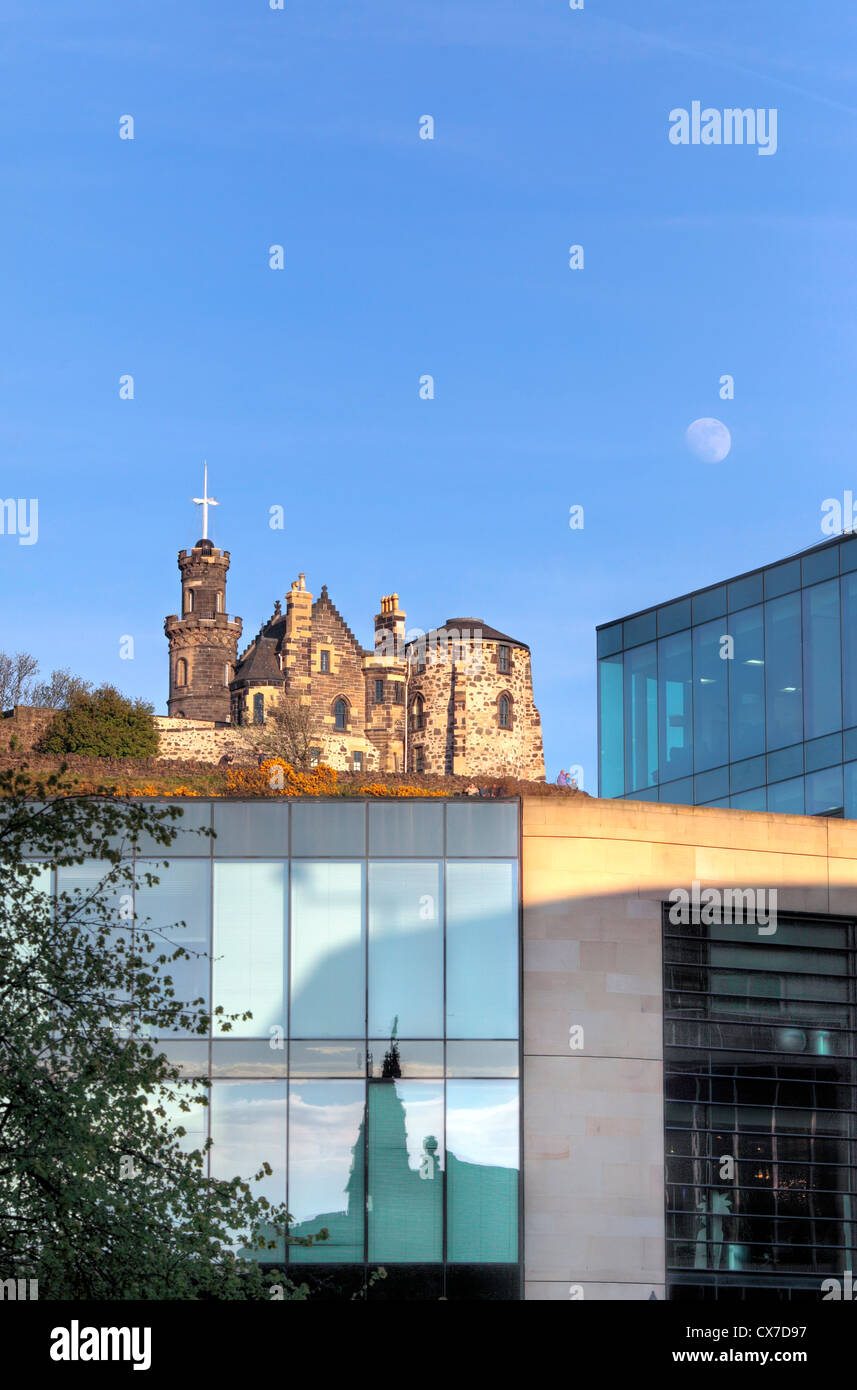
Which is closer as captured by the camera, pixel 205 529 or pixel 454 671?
pixel 454 671

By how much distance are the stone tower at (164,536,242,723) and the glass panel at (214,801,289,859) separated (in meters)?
84.2

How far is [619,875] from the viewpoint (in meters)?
28.6

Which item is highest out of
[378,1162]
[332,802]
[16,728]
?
[16,728]

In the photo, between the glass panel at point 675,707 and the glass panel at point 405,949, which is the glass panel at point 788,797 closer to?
the glass panel at point 675,707

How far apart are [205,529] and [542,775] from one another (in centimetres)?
3180

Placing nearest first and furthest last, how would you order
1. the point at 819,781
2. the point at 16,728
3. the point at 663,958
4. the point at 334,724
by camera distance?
the point at 663,958
the point at 819,781
the point at 16,728
the point at 334,724

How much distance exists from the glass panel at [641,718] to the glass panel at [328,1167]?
18.9 metres

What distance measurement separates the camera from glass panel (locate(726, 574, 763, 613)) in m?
41.1

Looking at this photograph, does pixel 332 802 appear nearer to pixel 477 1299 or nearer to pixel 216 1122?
pixel 216 1122

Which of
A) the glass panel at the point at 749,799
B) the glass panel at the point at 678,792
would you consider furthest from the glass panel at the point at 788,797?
the glass panel at the point at 678,792

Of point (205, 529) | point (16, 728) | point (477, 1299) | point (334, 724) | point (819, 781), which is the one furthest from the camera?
point (205, 529)

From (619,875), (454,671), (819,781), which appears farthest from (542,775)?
(619,875)

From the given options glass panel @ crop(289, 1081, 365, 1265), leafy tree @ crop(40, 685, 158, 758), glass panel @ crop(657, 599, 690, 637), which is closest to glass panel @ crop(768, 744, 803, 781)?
glass panel @ crop(657, 599, 690, 637)

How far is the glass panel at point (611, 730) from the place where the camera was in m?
45.3
